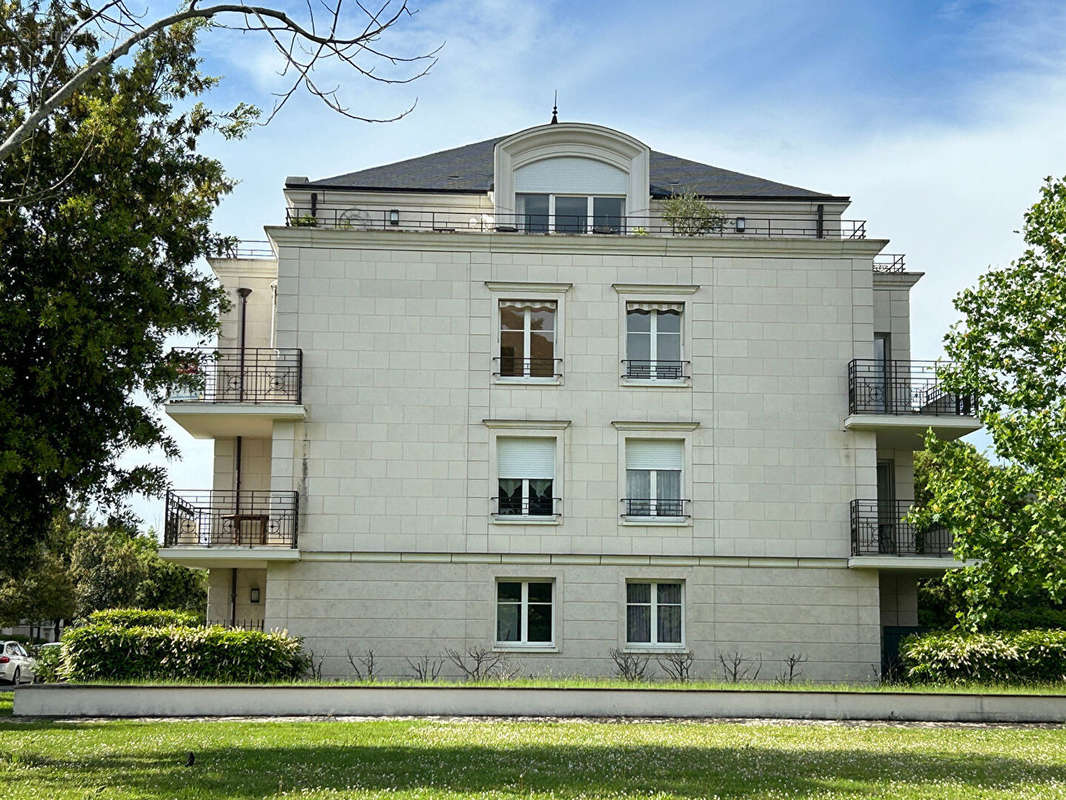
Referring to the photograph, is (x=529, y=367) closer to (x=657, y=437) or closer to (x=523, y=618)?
(x=657, y=437)

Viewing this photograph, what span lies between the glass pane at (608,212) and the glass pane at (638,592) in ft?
27.4

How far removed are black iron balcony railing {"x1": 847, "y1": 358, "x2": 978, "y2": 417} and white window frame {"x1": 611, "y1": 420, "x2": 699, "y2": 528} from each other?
12.1 feet

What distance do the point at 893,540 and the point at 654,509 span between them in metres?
5.41

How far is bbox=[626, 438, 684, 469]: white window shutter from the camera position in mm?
28172

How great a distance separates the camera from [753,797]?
1173 centimetres

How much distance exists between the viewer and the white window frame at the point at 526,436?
90.9ft

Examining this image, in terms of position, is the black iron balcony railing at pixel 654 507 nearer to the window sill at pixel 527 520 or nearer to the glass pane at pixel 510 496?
the window sill at pixel 527 520

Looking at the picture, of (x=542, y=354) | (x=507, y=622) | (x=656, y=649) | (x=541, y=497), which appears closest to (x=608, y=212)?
(x=542, y=354)

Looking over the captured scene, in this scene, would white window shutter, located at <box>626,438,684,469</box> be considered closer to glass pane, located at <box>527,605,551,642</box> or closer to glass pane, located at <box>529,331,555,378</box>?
glass pane, located at <box>529,331,555,378</box>

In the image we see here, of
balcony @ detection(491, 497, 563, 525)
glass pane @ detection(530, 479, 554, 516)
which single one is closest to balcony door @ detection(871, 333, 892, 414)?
balcony @ detection(491, 497, 563, 525)

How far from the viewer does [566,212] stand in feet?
99.7

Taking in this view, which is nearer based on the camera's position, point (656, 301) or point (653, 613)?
point (653, 613)

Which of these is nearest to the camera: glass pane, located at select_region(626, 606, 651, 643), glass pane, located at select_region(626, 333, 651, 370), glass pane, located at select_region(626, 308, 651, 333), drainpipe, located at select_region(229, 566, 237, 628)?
glass pane, located at select_region(626, 606, 651, 643)

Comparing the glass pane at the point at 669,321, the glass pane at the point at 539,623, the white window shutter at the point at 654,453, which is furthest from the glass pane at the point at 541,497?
the glass pane at the point at 669,321
